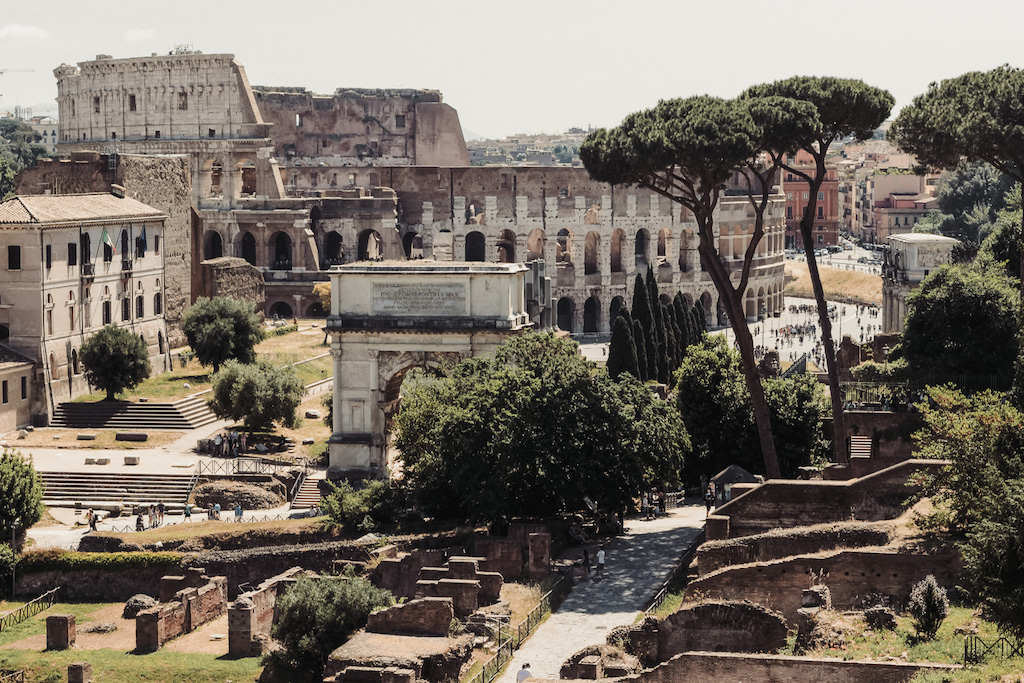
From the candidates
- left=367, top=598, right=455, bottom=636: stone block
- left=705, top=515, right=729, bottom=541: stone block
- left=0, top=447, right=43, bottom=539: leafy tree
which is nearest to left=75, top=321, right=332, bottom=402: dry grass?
left=0, top=447, right=43, bottom=539: leafy tree

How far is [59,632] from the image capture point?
36.7m

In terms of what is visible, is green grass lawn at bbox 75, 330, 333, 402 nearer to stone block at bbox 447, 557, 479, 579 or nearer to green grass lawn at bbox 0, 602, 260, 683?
green grass lawn at bbox 0, 602, 260, 683

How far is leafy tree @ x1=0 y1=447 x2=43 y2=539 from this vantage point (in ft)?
141

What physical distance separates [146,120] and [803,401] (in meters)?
69.5

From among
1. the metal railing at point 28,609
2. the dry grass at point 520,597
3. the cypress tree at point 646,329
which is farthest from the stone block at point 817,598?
the cypress tree at point 646,329

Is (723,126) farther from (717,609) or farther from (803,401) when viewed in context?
(717,609)

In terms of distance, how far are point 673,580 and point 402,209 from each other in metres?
71.5

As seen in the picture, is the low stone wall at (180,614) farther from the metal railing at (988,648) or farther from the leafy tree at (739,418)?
the metal railing at (988,648)

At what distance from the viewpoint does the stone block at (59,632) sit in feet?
120

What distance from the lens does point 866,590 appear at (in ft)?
88.4

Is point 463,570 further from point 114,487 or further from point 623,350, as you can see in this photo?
point 623,350

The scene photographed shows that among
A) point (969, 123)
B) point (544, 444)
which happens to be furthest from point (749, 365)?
point (969, 123)

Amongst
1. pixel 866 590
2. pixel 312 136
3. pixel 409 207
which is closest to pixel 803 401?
pixel 866 590

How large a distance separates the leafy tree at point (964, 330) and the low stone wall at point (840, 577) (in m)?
16.6
